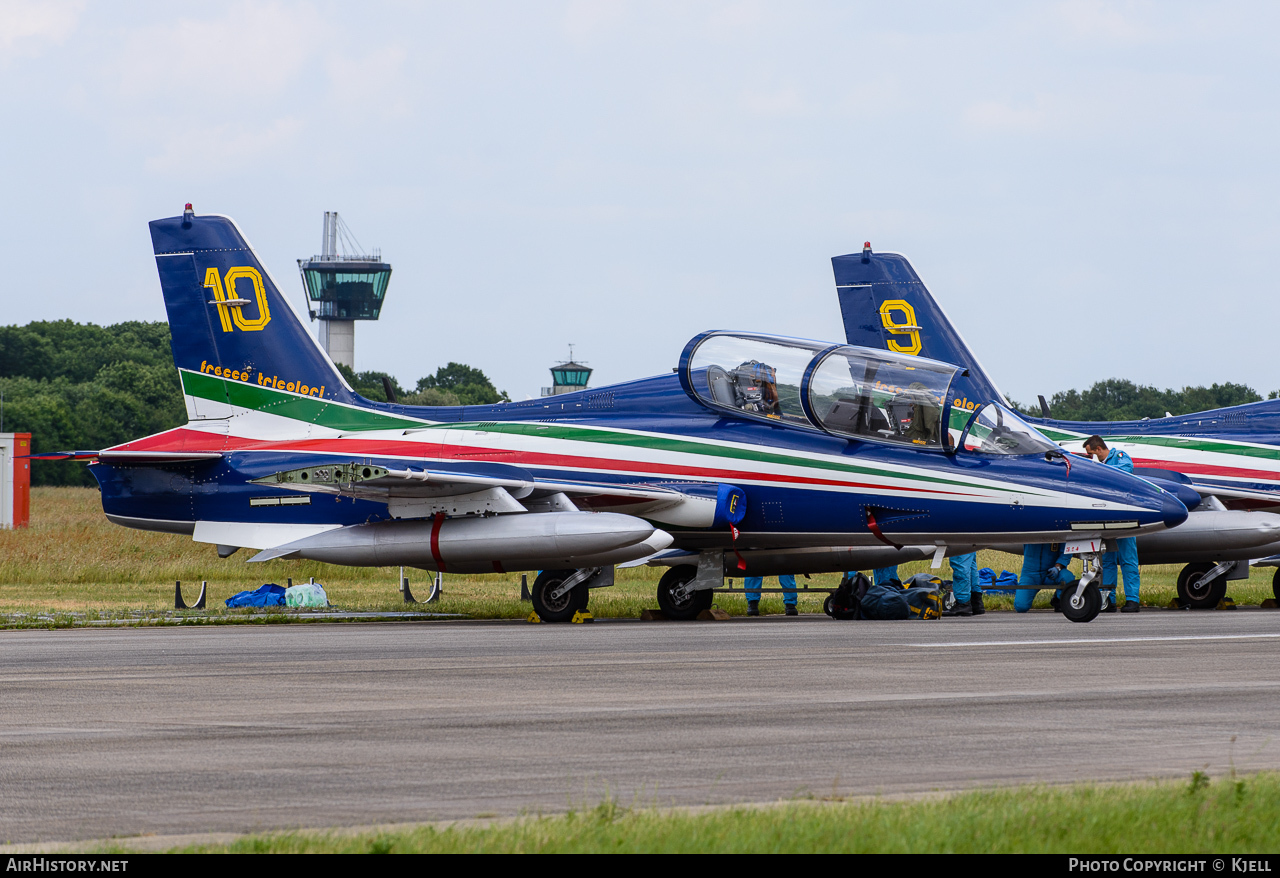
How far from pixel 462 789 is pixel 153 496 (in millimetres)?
15661

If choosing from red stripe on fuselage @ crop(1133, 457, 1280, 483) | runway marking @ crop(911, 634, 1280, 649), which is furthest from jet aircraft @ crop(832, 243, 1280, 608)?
runway marking @ crop(911, 634, 1280, 649)

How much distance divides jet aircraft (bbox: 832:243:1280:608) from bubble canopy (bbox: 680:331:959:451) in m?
2.52

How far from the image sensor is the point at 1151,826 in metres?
5.02

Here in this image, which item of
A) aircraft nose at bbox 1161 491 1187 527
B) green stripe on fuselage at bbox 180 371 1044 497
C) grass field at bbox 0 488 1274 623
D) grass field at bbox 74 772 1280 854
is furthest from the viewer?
grass field at bbox 0 488 1274 623

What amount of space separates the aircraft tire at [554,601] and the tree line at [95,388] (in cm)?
5988

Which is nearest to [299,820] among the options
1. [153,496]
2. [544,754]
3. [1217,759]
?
[544,754]

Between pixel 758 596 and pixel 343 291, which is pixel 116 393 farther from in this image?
pixel 758 596

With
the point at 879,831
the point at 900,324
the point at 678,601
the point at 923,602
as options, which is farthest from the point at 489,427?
the point at 879,831

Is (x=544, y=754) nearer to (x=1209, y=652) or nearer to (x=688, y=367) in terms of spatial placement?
(x=1209, y=652)

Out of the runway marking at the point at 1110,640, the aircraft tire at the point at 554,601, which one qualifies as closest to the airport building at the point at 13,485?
the aircraft tire at the point at 554,601

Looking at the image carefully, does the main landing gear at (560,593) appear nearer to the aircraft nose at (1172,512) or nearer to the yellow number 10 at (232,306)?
the yellow number 10 at (232,306)

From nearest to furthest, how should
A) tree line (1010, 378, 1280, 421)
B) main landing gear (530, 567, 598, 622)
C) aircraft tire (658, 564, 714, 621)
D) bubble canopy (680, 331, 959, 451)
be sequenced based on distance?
bubble canopy (680, 331, 959, 451) < main landing gear (530, 567, 598, 622) < aircraft tire (658, 564, 714, 621) < tree line (1010, 378, 1280, 421)

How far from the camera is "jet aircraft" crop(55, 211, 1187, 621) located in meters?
17.6

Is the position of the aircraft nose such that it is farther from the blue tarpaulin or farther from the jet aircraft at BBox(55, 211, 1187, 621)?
the blue tarpaulin
